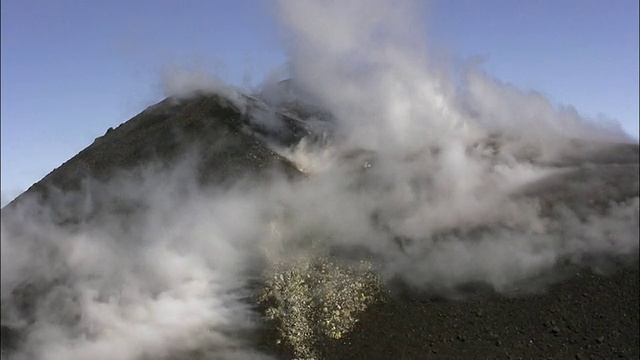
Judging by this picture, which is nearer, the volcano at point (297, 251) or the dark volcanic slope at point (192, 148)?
the volcano at point (297, 251)

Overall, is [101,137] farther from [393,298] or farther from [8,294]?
[393,298]

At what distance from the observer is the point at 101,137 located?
123 feet

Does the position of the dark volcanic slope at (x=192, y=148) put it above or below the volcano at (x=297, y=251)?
above

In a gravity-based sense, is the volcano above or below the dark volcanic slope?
below

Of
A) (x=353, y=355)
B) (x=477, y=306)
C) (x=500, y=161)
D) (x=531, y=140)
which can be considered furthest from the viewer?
(x=531, y=140)

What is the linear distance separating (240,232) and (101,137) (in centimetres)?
1542

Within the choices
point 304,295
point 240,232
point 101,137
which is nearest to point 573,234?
point 304,295

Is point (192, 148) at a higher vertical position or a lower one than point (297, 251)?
higher

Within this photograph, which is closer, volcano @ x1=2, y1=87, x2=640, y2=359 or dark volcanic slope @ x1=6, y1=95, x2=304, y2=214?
volcano @ x1=2, y1=87, x2=640, y2=359

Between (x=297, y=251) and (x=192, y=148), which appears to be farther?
(x=192, y=148)

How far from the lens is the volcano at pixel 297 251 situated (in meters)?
20.8

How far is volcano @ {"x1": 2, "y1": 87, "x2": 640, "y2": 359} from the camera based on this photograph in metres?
20.8

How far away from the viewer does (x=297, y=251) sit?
25359 mm

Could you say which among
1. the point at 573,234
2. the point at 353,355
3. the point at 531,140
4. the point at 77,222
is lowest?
the point at 353,355
